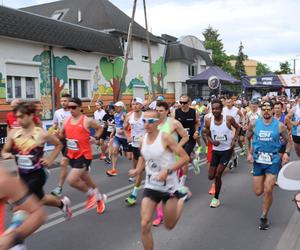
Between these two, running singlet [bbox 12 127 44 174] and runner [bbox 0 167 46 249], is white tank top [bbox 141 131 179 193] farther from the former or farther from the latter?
runner [bbox 0 167 46 249]

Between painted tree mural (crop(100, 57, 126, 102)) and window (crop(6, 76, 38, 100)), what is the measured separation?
575 centimetres

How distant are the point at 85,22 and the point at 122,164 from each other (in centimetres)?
1805

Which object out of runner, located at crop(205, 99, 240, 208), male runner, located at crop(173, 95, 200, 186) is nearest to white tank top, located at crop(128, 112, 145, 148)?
male runner, located at crop(173, 95, 200, 186)

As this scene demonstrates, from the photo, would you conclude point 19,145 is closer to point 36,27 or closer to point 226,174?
point 226,174

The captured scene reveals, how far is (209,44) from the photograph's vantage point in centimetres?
6881

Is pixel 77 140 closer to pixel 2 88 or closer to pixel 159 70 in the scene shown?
pixel 2 88

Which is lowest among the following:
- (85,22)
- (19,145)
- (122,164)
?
(122,164)

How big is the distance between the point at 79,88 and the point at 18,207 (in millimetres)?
19800

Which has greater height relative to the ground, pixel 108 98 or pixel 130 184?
pixel 108 98

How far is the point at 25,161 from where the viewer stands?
512 cm

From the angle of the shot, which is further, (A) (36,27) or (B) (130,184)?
(A) (36,27)

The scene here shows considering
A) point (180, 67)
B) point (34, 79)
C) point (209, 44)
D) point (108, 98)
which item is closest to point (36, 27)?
point (34, 79)

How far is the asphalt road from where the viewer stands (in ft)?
17.2

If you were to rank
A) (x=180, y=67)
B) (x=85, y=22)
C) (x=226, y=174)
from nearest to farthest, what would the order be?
1. (x=226, y=174)
2. (x=85, y=22)
3. (x=180, y=67)
